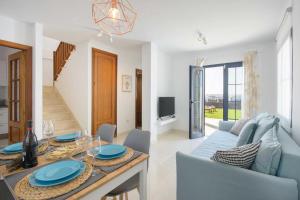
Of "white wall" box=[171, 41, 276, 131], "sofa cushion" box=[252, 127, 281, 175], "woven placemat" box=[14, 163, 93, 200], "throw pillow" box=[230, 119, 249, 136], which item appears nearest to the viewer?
"woven placemat" box=[14, 163, 93, 200]

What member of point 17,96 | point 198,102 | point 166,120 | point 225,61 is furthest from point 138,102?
point 17,96

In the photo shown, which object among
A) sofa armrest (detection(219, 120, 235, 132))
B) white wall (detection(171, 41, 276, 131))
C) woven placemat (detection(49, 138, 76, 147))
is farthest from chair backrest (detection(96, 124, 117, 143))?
white wall (detection(171, 41, 276, 131))

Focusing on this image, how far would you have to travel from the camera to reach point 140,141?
176 centimetres

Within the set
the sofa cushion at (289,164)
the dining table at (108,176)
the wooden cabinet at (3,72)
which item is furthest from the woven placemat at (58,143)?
the wooden cabinet at (3,72)

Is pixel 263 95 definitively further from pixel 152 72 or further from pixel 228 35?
pixel 152 72

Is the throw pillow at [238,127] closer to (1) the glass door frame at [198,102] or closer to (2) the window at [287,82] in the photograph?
(2) the window at [287,82]

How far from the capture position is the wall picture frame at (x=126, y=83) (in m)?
5.05

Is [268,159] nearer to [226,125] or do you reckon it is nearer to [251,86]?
[226,125]

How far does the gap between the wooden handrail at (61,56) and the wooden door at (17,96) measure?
155 cm

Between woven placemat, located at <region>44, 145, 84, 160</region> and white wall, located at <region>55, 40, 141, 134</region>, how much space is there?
2.76 meters

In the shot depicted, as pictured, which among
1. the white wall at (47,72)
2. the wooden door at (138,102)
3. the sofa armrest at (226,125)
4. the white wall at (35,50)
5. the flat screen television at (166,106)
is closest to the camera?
the white wall at (35,50)

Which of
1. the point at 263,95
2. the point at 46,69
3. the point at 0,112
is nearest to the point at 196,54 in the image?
the point at 263,95

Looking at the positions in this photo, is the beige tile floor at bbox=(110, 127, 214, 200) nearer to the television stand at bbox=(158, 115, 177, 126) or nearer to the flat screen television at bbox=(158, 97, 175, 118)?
the television stand at bbox=(158, 115, 177, 126)

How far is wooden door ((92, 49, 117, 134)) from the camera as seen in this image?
4.23 meters
